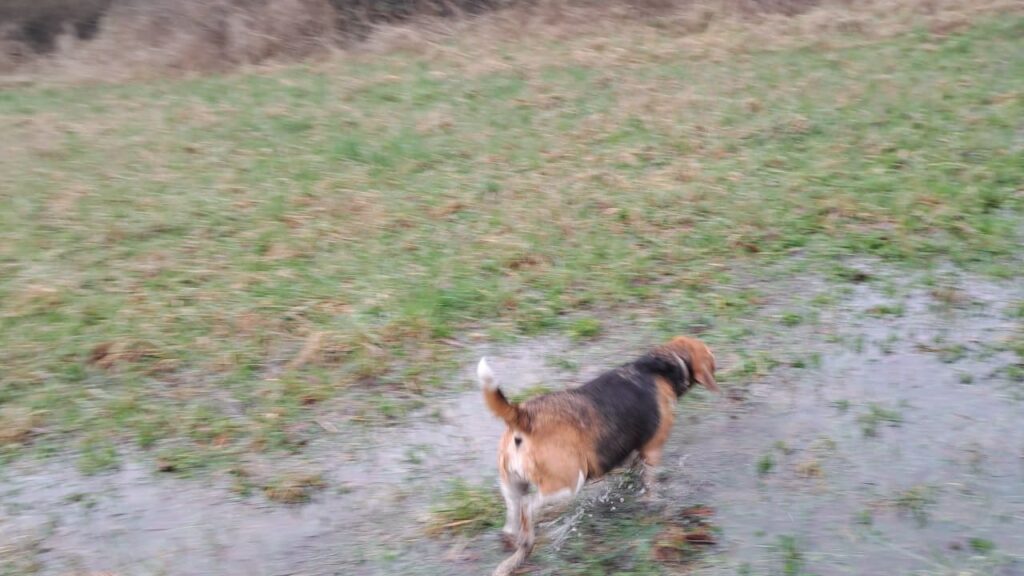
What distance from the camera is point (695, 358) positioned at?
5.36 m

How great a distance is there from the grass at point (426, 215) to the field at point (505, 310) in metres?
0.04

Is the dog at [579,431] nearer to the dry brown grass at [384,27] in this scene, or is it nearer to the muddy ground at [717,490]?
the muddy ground at [717,490]

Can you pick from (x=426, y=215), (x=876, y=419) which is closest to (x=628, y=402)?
(x=876, y=419)

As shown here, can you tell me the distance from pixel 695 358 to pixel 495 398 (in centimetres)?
151

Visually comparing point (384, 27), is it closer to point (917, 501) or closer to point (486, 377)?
point (486, 377)

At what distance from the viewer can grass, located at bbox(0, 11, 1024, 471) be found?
21.3ft

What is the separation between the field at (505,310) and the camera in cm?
483

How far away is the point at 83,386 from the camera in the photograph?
6418 millimetres

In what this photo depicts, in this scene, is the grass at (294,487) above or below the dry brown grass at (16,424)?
above

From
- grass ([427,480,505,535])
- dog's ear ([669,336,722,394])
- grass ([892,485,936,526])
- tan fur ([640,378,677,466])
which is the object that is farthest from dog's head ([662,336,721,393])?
grass ([427,480,505,535])

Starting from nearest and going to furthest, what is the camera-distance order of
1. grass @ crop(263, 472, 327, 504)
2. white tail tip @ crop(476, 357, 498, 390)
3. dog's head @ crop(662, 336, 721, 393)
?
white tail tip @ crop(476, 357, 498, 390), grass @ crop(263, 472, 327, 504), dog's head @ crop(662, 336, 721, 393)

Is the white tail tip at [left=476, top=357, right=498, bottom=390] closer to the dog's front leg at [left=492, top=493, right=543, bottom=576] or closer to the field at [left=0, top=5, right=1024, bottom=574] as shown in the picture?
the dog's front leg at [left=492, top=493, right=543, bottom=576]

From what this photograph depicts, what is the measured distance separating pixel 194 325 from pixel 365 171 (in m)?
3.94

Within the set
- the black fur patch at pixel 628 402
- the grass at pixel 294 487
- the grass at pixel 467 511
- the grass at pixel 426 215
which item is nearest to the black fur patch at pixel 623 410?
the black fur patch at pixel 628 402
